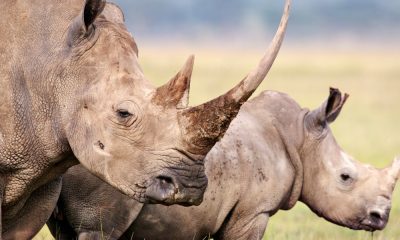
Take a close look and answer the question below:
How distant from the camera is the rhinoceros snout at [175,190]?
252 inches

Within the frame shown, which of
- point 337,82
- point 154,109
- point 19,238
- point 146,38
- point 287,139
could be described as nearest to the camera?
point 154,109

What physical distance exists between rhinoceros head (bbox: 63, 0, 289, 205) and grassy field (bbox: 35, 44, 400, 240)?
3272 mm

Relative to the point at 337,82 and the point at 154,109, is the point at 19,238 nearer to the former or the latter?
the point at 154,109

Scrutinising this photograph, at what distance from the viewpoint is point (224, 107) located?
6309 mm

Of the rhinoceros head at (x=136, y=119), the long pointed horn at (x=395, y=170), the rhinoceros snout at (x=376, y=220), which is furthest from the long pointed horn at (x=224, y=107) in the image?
the long pointed horn at (x=395, y=170)

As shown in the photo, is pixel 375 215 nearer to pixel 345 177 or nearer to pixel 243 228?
pixel 345 177

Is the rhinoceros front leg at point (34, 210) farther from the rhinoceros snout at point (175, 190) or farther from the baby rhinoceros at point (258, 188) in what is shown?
the rhinoceros snout at point (175, 190)

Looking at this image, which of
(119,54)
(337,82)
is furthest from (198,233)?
(337,82)

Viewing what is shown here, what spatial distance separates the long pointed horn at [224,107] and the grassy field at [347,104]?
3.50 meters

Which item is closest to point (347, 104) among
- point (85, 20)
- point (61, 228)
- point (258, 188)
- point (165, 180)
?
point (258, 188)

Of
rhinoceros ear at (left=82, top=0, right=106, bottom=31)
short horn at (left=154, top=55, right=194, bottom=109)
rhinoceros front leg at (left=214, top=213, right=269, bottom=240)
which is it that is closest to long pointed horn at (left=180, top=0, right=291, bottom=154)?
short horn at (left=154, top=55, right=194, bottom=109)

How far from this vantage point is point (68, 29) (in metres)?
6.75

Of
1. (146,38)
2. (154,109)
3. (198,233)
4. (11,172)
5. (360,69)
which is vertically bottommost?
(146,38)

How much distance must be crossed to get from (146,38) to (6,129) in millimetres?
169592
